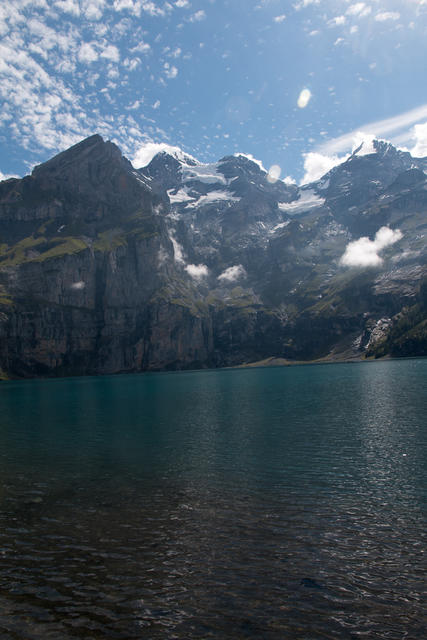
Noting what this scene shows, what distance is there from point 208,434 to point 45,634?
45.9 metres

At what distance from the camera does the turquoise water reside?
654 inches

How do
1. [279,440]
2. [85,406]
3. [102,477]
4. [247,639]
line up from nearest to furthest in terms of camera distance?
[247,639]
[102,477]
[279,440]
[85,406]

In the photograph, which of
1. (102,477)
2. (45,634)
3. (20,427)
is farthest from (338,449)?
(20,427)

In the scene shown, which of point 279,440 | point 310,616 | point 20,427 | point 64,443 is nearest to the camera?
point 310,616

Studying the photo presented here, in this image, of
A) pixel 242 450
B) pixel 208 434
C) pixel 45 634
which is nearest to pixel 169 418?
pixel 208 434

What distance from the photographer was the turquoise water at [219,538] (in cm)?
1661

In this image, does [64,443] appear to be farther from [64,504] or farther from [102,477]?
[64,504]

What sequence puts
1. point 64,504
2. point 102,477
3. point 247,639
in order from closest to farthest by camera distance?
point 247,639, point 64,504, point 102,477

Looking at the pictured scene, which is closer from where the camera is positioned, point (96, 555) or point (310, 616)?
point (310, 616)

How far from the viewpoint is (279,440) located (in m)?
52.9

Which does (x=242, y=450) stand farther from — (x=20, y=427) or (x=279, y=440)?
(x=20, y=427)

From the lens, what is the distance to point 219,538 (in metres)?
24.5

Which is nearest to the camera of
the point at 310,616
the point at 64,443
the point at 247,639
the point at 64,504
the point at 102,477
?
the point at 247,639

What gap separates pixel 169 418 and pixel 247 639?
65780 millimetres
